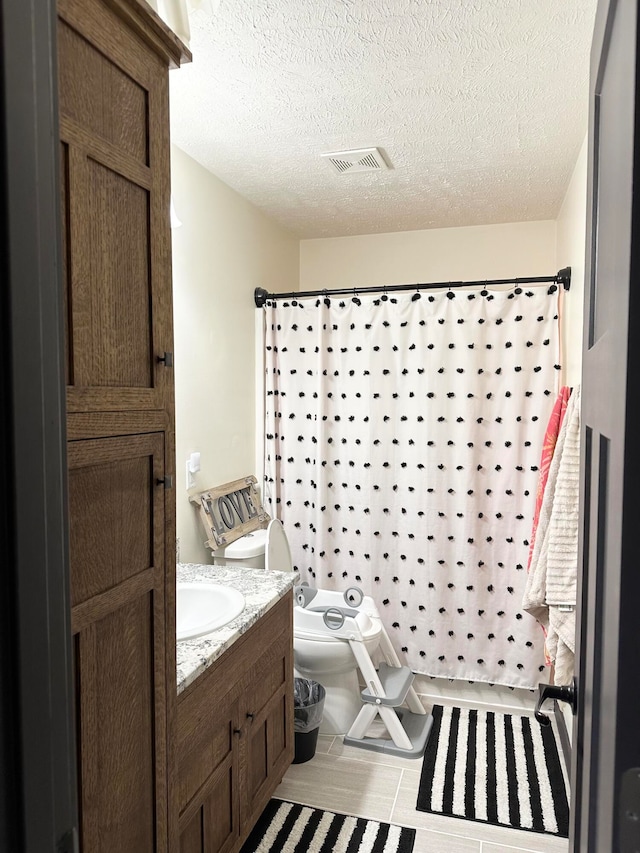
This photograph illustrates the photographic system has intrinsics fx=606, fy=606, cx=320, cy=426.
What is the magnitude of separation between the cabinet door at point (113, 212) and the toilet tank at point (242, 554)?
1.43m

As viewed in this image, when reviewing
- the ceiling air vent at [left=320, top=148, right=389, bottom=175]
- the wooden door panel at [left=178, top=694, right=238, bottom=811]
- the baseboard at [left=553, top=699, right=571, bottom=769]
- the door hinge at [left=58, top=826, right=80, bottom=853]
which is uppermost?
the ceiling air vent at [left=320, top=148, right=389, bottom=175]

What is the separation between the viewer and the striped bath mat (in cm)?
214

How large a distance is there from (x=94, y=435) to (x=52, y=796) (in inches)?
22.1

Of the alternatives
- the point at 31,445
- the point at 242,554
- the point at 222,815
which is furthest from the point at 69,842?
the point at 242,554

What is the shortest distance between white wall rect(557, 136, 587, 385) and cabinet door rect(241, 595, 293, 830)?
54.6 inches

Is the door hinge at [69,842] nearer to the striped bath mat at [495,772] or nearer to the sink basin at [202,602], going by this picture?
the sink basin at [202,602]

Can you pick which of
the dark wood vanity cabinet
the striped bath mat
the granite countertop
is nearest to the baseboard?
the striped bath mat

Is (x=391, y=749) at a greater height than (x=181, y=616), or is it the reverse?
(x=181, y=616)

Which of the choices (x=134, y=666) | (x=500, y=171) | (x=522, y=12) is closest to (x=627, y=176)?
(x=134, y=666)

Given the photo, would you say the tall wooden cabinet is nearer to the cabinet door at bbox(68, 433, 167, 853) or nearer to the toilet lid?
the cabinet door at bbox(68, 433, 167, 853)

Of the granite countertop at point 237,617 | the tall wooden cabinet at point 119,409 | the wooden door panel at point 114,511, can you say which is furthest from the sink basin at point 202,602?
the wooden door panel at point 114,511

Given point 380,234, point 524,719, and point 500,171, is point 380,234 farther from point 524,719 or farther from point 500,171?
point 524,719

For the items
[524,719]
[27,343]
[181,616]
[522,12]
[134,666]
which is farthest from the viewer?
[524,719]

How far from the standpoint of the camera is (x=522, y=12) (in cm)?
146
